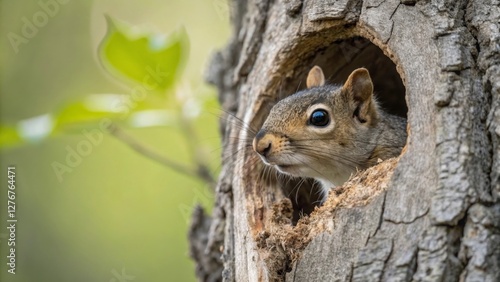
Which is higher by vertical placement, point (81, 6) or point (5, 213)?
point (81, 6)

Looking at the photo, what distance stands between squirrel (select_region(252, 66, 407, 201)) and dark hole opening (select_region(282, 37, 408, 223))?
0.19m

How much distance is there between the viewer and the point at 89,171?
20.6ft

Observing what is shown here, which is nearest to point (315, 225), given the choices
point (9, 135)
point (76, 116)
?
point (76, 116)

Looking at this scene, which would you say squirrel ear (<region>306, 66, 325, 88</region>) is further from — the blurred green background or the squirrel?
the blurred green background

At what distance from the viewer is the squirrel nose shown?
2795 millimetres

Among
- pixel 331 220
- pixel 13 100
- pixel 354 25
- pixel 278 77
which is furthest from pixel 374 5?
pixel 13 100

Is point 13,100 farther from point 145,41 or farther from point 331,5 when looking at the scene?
point 331,5

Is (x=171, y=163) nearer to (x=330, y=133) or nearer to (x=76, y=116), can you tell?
(x=76, y=116)

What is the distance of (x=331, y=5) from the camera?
2789 mm

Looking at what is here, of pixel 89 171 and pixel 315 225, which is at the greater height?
pixel 89 171

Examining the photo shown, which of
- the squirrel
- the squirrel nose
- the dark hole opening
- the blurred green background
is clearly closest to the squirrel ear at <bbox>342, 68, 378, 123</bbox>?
the squirrel

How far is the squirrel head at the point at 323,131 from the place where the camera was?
286 centimetres

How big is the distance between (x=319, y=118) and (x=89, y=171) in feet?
12.4

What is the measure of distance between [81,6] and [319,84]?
3950 mm
